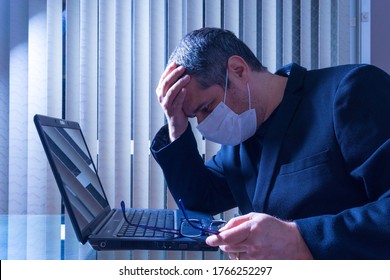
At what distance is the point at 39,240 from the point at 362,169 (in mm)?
783

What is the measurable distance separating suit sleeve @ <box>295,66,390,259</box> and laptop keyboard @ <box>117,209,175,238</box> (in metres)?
0.29

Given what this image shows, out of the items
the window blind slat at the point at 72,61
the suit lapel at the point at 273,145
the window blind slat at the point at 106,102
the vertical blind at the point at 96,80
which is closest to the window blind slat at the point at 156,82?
the vertical blind at the point at 96,80

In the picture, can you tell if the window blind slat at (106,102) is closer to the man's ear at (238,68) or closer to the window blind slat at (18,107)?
the window blind slat at (18,107)

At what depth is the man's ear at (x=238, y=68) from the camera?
103cm

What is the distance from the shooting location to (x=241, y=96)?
1.07m

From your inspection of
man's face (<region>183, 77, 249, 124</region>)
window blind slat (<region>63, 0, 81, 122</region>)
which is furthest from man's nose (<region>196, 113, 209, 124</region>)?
window blind slat (<region>63, 0, 81, 122</region>)

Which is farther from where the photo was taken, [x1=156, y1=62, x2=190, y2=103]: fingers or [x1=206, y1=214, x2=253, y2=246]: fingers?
[x1=156, y1=62, x2=190, y2=103]: fingers

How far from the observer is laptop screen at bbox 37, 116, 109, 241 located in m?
0.91

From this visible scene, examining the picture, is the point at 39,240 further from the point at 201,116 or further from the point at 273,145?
the point at 273,145

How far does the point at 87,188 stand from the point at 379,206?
744 mm

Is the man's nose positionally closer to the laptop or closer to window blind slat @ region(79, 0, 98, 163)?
the laptop

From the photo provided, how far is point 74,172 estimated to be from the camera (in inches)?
43.6
